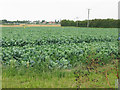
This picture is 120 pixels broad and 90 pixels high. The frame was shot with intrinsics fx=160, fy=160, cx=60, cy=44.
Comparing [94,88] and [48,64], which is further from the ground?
[48,64]

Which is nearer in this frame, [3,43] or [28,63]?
[28,63]

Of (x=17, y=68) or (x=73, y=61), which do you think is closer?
(x=17, y=68)

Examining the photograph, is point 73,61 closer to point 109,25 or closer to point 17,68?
point 17,68

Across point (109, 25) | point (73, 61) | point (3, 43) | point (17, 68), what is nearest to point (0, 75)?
point (17, 68)

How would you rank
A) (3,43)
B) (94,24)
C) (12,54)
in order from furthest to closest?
(94,24) → (3,43) → (12,54)

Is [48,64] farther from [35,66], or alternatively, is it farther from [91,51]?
[91,51]

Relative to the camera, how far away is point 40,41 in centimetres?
1151

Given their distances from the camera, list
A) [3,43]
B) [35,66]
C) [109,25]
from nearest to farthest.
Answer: [35,66] < [3,43] < [109,25]

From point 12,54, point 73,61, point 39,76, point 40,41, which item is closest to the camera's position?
point 39,76

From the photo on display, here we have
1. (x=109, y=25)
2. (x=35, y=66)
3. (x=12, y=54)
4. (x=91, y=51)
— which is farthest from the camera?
(x=109, y=25)

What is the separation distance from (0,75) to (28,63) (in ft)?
3.12

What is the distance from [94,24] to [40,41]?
1960 inches

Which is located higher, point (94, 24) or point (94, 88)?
point (94, 24)

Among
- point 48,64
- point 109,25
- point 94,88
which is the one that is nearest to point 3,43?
point 48,64
